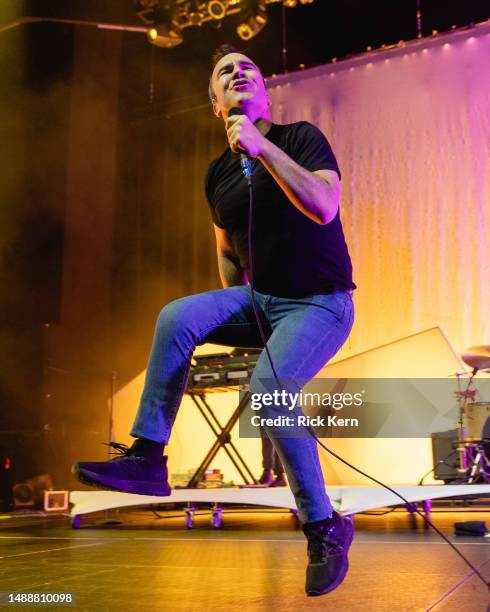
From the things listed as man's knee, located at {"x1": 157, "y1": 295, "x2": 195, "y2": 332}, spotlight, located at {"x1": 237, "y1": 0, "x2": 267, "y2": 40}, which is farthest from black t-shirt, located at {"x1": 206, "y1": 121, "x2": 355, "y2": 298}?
spotlight, located at {"x1": 237, "y1": 0, "x2": 267, "y2": 40}

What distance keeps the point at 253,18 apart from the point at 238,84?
17.3 feet

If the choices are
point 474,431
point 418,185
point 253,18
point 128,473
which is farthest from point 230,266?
point 418,185

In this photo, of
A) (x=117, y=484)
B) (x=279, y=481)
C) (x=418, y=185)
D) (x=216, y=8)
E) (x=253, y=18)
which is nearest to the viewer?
(x=117, y=484)

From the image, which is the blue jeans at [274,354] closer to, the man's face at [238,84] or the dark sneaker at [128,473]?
the dark sneaker at [128,473]

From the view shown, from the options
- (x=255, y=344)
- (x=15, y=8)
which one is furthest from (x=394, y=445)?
(x=15, y=8)

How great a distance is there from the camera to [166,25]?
6703 millimetres

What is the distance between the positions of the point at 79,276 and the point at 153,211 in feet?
5.09

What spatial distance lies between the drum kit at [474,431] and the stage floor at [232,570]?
51.5 inches

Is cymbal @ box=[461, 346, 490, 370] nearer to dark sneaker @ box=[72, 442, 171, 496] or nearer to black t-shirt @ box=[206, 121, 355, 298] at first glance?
black t-shirt @ box=[206, 121, 355, 298]

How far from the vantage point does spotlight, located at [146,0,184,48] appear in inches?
262

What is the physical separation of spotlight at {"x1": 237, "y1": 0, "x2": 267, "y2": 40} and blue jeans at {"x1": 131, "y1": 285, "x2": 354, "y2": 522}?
5.55 meters

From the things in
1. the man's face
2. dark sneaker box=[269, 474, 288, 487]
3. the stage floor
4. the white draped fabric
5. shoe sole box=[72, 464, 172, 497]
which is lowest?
dark sneaker box=[269, 474, 288, 487]

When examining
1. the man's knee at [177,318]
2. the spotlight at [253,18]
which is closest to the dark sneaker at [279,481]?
the man's knee at [177,318]

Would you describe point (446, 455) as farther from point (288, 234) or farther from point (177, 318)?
point (177, 318)
